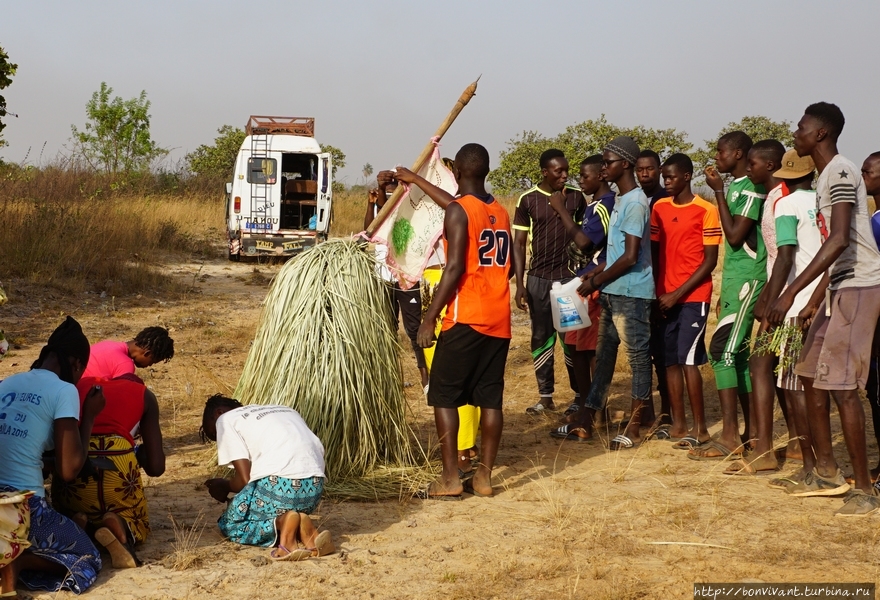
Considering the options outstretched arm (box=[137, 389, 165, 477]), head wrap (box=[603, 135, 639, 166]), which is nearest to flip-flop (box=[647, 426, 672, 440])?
head wrap (box=[603, 135, 639, 166])

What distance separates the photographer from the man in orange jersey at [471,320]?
485 centimetres

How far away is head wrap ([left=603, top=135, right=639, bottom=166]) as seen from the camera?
19.7 feet

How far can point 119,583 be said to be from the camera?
3.58 m

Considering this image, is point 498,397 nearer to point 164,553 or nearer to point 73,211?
point 164,553

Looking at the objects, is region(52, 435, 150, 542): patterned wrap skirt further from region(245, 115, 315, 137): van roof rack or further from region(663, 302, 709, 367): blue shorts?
region(245, 115, 315, 137): van roof rack

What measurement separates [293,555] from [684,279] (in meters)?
3.38

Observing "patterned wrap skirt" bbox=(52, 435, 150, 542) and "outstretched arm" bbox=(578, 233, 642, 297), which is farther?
"outstretched arm" bbox=(578, 233, 642, 297)

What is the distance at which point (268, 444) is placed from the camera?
4102mm

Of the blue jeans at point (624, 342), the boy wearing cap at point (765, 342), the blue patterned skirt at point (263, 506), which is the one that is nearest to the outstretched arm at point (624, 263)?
the blue jeans at point (624, 342)

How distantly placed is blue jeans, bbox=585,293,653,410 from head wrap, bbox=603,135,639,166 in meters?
0.90

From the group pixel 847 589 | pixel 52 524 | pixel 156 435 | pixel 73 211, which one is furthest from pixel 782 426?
pixel 73 211

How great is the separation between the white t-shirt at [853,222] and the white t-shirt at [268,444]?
2.72 metres

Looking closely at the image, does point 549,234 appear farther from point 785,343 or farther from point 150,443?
point 150,443

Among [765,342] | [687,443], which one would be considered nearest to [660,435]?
[687,443]
